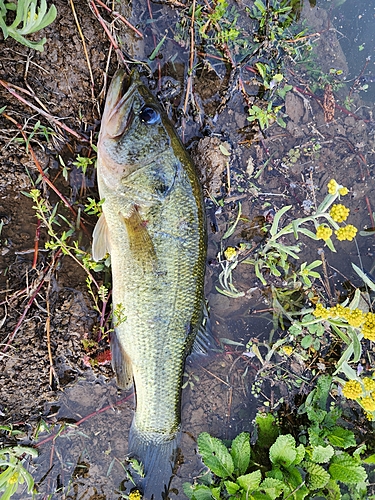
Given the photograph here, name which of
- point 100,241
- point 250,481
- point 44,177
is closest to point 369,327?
point 250,481

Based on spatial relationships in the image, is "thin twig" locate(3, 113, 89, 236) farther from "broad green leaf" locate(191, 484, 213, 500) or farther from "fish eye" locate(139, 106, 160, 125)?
"broad green leaf" locate(191, 484, 213, 500)

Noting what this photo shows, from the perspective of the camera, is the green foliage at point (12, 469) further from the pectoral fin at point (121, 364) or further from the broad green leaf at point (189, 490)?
the broad green leaf at point (189, 490)

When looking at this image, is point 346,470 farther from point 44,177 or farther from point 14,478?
point 44,177

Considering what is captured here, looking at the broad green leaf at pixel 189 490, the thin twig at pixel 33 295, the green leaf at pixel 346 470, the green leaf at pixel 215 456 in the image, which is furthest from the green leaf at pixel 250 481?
the thin twig at pixel 33 295

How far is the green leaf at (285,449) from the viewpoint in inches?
114

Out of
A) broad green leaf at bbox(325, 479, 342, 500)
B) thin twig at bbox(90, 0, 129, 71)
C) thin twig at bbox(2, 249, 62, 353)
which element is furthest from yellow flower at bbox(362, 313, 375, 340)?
thin twig at bbox(90, 0, 129, 71)

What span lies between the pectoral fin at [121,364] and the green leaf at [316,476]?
1432 millimetres

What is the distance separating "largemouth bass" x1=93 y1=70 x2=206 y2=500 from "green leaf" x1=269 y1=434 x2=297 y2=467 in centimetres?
72

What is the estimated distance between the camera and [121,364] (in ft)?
9.45

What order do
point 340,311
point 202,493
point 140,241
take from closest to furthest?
point 340,311, point 140,241, point 202,493

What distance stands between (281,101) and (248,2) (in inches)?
31.4

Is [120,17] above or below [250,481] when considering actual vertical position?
above

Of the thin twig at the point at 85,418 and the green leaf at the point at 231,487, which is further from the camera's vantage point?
the thin twig at the point at 85,418

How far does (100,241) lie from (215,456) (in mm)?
1762
